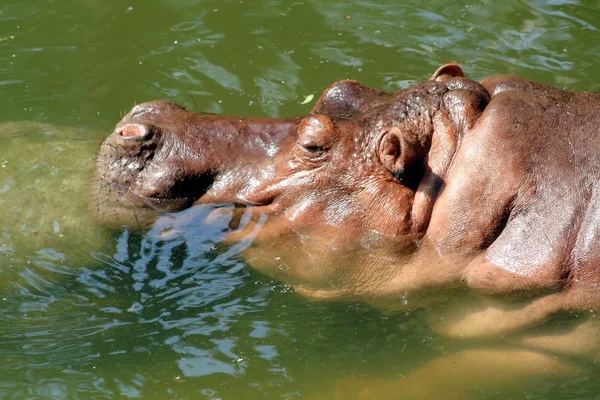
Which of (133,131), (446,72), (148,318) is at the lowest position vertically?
(148,318)

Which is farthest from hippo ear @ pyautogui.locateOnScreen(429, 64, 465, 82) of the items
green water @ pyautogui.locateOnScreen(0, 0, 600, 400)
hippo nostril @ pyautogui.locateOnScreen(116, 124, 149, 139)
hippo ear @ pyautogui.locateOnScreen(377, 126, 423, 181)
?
hippo nostril @ pyautogui.locateOnScreen(116, 124, 149, 139)

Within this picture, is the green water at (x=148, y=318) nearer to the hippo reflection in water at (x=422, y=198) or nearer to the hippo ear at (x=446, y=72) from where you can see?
the hippo reflection in water at (x=422, y=198)

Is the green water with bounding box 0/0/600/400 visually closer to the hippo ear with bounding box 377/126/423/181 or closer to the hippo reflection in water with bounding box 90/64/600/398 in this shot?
the hippo reflection in water with bounding box 90/64/600/398

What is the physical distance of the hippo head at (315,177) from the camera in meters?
4.80

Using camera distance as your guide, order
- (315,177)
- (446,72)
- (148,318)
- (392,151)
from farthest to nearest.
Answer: (446,72), (148,318), (315,177), (392,151)

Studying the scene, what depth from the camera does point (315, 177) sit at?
484 centimetres

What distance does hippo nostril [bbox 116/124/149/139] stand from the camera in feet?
16.0

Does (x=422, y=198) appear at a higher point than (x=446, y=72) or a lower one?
lower

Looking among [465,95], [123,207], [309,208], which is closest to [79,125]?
[123,207]

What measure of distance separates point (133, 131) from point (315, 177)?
1.08 m

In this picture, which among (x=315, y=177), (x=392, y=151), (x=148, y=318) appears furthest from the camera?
(x=148, y=318)

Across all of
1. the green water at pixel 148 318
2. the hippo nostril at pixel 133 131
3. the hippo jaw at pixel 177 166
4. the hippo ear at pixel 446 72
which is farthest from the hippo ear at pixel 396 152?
the hippo nostril at pixel 133 131

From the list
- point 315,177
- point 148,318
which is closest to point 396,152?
point 315,177

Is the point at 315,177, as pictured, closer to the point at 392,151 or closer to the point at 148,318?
the point at 392,151
